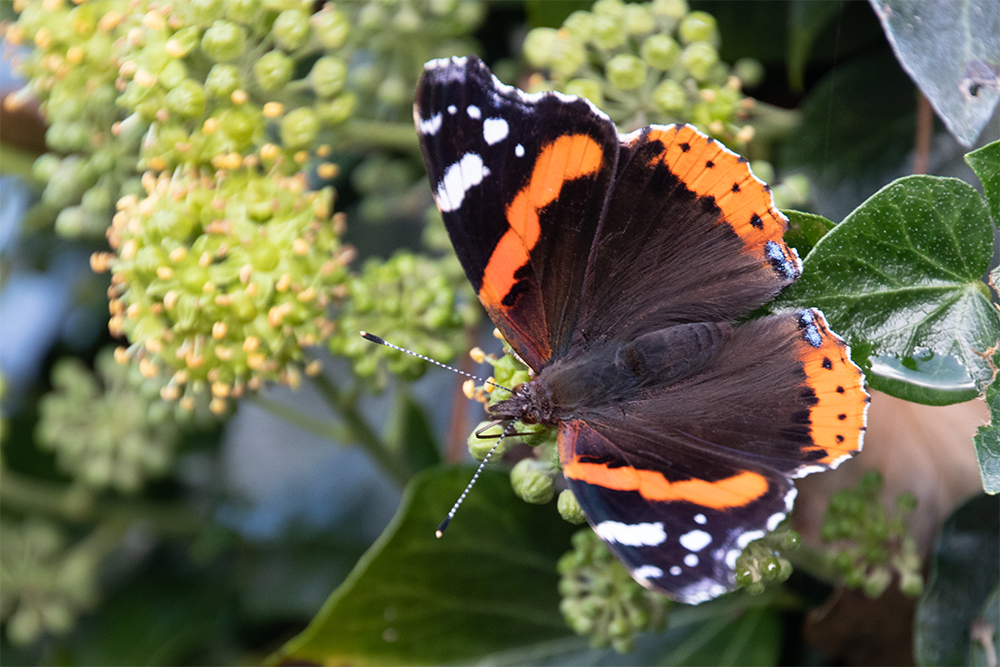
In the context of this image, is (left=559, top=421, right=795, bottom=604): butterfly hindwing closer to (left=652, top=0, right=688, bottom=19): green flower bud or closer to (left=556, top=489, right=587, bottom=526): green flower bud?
(left=556, top=489, right=587, bottom=526): green flower bud

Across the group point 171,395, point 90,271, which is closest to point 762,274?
point 171,395

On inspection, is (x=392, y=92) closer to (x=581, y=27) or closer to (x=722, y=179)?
(x=581, y=27)

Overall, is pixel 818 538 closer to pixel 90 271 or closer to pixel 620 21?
pixel 620 21

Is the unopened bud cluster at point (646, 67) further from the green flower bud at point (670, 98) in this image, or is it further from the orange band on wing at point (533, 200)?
the orange band on wing at point (533, 200)

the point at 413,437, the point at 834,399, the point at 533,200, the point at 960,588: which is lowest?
the point at 413,437

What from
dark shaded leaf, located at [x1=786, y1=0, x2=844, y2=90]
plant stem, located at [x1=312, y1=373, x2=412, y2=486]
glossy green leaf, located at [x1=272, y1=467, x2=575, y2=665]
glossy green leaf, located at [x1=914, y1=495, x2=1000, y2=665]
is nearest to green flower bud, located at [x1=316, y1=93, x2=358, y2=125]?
plant stem, located at [x1=312, y1=373, x2=412, y2=486]

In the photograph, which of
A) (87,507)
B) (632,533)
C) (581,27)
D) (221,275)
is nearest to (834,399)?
(632,533)
